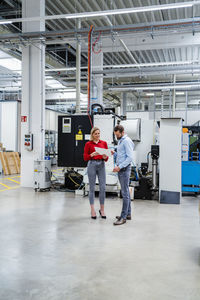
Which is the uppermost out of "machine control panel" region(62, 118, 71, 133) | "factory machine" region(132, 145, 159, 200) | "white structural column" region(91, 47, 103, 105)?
"white structural column" region(91, 47, 103, 105)

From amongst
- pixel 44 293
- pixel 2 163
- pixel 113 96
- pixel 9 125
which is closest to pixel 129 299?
pixel 44 293

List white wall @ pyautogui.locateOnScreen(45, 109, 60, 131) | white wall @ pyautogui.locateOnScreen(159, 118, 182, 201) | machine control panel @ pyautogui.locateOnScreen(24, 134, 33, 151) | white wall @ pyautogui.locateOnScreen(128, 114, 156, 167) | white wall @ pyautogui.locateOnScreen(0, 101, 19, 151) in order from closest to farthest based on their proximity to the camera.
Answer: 1. white wall @ pyautogui.locateOnScreen(159, 118, 182, 201)
2. machine control panel @ pyautogui.locateOnScreen(24, 134, 33, 151)
3. white wall @ pyautogui.locateOnScreen(128, 114, 156, 167)
4. white wall @ pyautogui.locateOnScreen(0, 101, 19, 151)
5. white wall @ pyautogui.locateOnScreen(45, 109, 60, 131)

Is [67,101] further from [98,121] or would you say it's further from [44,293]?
[44,293]

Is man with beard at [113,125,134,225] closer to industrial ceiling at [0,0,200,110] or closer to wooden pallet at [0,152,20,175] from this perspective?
industrial ceiling at [0,0,200,110]

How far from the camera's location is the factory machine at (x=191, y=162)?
648 cm

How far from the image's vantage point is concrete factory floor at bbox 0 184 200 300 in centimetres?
215

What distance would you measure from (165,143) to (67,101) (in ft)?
37.8

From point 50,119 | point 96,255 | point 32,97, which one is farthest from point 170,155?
point 50,119

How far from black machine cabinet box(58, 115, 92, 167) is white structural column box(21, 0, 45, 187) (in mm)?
972

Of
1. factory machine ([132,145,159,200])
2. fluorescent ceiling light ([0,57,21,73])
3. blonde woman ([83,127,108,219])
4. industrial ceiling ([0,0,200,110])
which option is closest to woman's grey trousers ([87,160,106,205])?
blonde woman ([83,127,108,219])

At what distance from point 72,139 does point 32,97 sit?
1.86 metres

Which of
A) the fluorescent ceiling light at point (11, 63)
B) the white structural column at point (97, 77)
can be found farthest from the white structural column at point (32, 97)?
the white structural column at point (97, 77)

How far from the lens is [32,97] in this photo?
7371 mm

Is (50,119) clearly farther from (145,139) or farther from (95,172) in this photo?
(95,172)
